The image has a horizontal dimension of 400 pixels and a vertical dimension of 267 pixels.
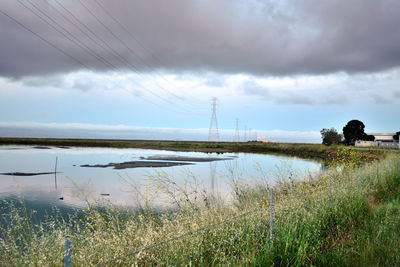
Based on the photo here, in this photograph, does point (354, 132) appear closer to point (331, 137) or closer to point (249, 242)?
point (331, 137)

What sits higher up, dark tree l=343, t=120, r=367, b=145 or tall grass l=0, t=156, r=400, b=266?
dark tree l=343, t=120, r=367, b=145

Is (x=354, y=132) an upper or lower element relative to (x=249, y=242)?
upper

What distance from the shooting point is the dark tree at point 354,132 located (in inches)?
3028

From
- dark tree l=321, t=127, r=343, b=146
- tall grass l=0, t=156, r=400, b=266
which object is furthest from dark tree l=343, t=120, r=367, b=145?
tall grass l=0, t=156, r=400, b=266

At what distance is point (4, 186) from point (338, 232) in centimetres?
2180

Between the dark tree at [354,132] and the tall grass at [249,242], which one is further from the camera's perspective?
the dark tree at [354,132]

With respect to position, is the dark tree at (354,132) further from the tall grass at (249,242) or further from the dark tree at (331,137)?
the tall grass at (249,242)

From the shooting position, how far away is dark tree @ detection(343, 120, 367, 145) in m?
76.9

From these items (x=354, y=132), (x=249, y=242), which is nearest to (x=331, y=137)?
(x=354, y=132)

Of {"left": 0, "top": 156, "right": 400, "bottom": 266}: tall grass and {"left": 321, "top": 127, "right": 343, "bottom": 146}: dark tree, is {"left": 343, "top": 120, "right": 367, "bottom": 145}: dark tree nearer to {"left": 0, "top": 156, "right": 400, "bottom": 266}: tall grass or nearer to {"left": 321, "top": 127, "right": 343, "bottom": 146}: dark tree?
{"left": 321, "top": 127, "right": 343, "bottom": 146}: dark tree

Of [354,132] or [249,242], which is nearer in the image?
[249,242]

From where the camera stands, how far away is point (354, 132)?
77.4m

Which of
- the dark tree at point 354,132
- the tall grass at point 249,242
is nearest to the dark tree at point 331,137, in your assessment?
the dark tree at point 354,132

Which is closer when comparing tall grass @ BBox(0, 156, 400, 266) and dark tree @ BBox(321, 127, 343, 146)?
tall grass @ BBox(0, 156, 400, 266)
